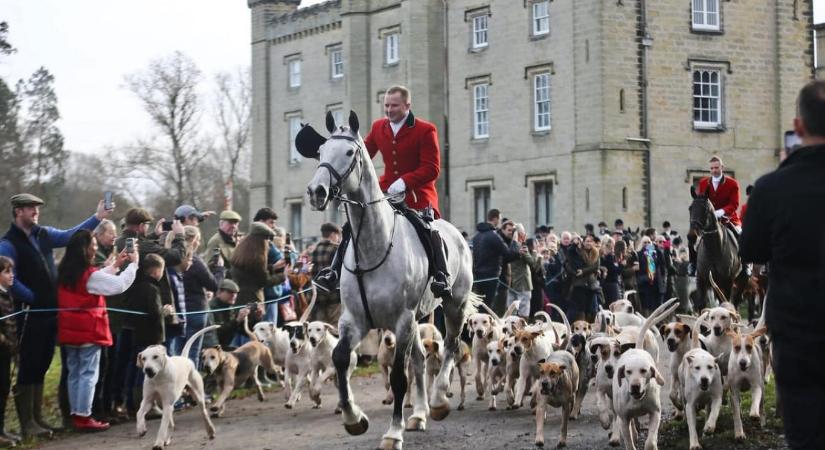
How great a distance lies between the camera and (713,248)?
1684 cm

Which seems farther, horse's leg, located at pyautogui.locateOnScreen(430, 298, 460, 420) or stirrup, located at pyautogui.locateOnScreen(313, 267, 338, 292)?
horse's leg, located at pyautogui.locateOnScreen(430, 298, 460, 420)

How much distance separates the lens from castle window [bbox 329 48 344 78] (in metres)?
54.0

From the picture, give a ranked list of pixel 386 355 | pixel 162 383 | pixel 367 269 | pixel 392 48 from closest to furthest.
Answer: pixel 367 269
pixel 162 383
pixel 386 355
pixel 392 48

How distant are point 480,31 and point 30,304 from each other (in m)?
35.0

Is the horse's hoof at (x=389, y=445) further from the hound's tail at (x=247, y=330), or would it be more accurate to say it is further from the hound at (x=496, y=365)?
the hound's tail at (x=247, y=330)

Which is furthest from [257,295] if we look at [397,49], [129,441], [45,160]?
[397,49]

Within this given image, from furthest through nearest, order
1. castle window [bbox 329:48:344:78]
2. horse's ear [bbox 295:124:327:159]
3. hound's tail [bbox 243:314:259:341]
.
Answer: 1. castle window [bbox 329:48:344:78]
2. hound's tail [bbox 243:314:259:341]
3. horse's ear [bbox 295:124:327:159]

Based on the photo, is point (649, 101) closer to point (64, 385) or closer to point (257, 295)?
point (257, 295)

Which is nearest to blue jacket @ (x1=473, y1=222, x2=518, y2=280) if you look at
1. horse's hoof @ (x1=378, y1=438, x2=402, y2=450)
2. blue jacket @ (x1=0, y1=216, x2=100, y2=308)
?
blue jacket @ (x1=0, y1=216, x2=100, y2=308)

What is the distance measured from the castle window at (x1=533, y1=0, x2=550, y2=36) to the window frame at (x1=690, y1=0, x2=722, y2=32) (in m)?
5.06

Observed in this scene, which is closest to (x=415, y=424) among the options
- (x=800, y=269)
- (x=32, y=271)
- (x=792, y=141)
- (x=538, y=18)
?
(x=32, y=271)

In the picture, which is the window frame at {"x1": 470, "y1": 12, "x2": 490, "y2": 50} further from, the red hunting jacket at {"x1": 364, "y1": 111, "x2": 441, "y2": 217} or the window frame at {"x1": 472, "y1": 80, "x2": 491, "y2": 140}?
the red hunting jacket at {"x1": 364, "y1": 111, "x2": 441, "y2": 217}

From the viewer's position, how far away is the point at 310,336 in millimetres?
14703

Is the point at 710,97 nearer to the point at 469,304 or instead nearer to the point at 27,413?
the point at 469,304
